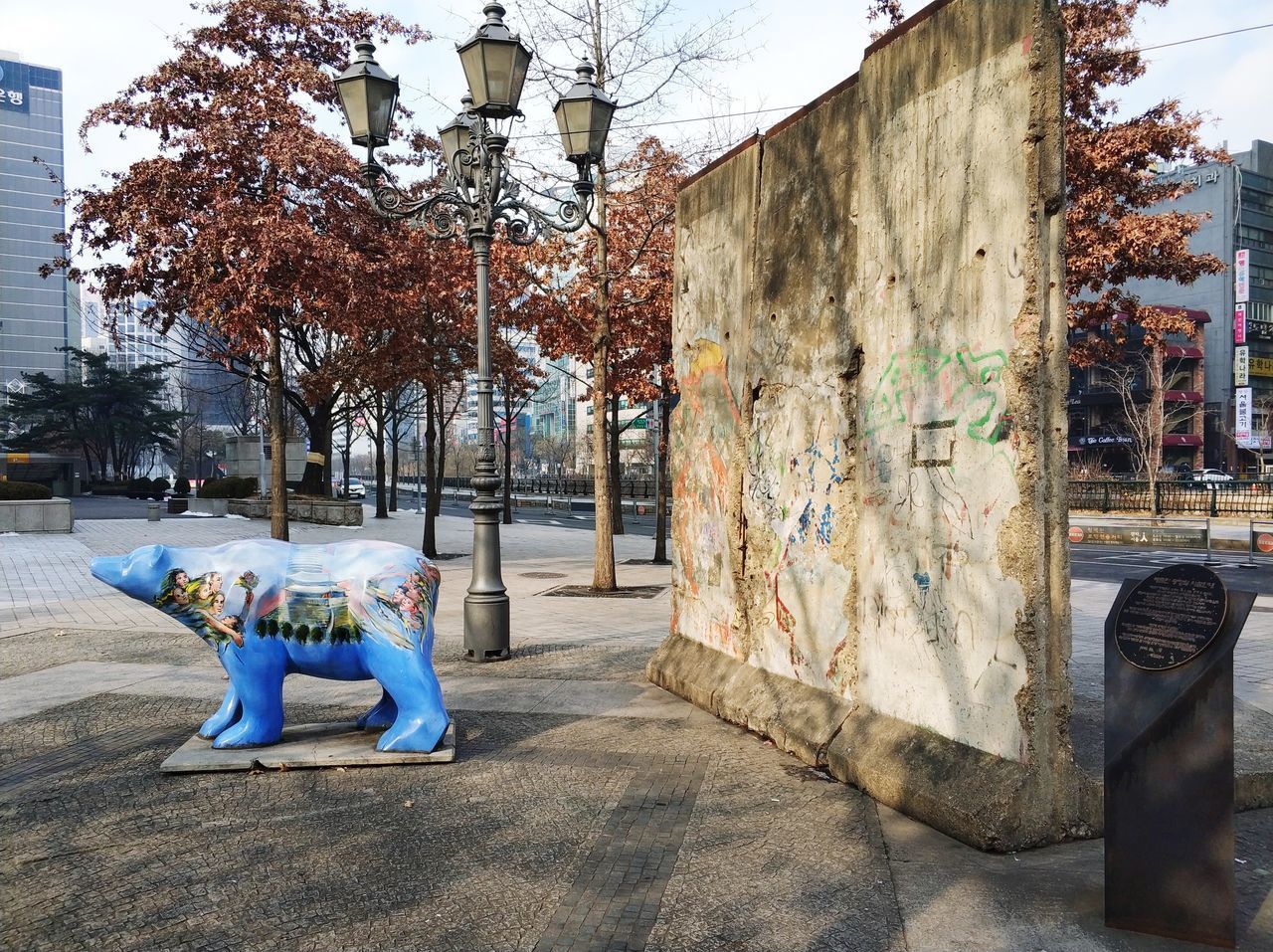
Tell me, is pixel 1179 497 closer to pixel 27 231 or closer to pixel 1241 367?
pixel 1241 367

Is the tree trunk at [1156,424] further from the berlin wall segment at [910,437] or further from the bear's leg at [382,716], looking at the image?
the bear's leg at [382,716]

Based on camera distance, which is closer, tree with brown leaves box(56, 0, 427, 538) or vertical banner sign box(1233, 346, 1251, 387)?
tree with brown leaves box(56, 0, 427, 538)

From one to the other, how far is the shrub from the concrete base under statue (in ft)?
76.3

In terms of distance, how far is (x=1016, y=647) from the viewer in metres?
4.04

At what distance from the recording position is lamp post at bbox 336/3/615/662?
8.26m

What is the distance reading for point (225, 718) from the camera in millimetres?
5531

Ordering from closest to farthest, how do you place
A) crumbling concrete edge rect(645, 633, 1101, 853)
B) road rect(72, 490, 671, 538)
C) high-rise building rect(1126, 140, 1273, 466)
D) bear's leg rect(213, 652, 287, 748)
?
1. crumbling concrete edge rect(645, 633, 1101, 853)
2. bear's leg rect(213, 652, 287, 748)
3. road rect(72, 490, 671, 538)
4. high-rise building rect(1126, 140, 1273, 466)

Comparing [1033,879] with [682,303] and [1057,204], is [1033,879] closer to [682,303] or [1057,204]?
[1057,204]

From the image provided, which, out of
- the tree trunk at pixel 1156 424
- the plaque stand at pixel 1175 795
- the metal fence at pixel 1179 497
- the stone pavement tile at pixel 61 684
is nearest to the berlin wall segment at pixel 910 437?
the plaque stand at pixel 1175 795

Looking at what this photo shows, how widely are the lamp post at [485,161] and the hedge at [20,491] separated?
68.0 feet

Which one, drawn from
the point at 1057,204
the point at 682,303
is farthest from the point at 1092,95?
the point at 1057,204

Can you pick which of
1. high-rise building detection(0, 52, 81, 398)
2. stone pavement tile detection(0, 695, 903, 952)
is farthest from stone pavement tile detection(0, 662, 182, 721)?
high-rise building detection(0, 52, 81, 398)

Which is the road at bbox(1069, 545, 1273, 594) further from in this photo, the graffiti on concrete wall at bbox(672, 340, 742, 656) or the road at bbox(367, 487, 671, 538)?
the road at bbox(367, 487, 671, 538)

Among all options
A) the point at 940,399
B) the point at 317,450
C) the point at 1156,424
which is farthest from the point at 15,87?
the point at 940,399
